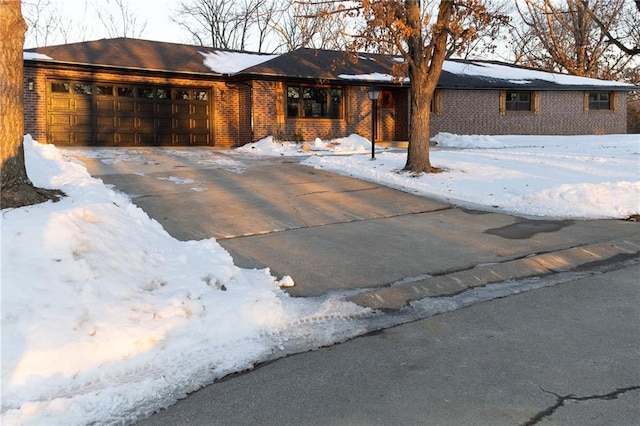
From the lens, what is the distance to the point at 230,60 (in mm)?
24391

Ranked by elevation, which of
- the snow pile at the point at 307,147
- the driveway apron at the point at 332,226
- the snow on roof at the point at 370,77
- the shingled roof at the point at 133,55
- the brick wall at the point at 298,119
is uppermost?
the shingled roof at the point at 133,55

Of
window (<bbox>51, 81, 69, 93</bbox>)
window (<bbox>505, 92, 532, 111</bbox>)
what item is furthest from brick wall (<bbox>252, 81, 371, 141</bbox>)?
window (<bbox>505, 92, 532, 111</bbox>)

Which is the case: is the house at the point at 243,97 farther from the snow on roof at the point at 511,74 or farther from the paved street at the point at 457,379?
the paved street at the point at 457,379

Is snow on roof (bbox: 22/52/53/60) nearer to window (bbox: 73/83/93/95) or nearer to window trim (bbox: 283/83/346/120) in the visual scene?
window (bbox: 73/83/93/95)

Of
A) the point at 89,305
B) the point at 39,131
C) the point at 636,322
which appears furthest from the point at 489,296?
the point at 39,131

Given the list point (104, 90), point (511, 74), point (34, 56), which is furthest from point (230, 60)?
point (511, 74)

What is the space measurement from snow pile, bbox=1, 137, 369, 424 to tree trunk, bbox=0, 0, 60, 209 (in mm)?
538

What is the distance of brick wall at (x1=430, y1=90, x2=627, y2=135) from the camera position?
2633 cm

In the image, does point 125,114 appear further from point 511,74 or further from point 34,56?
point 511,74

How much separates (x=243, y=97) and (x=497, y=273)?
1752 centimetres

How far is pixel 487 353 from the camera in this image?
427cm

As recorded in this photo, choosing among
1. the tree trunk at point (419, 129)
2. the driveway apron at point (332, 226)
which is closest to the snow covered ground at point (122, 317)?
the driveway apron at point (332, 226)

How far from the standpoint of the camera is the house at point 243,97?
19.9 m

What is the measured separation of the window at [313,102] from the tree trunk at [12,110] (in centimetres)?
1660
